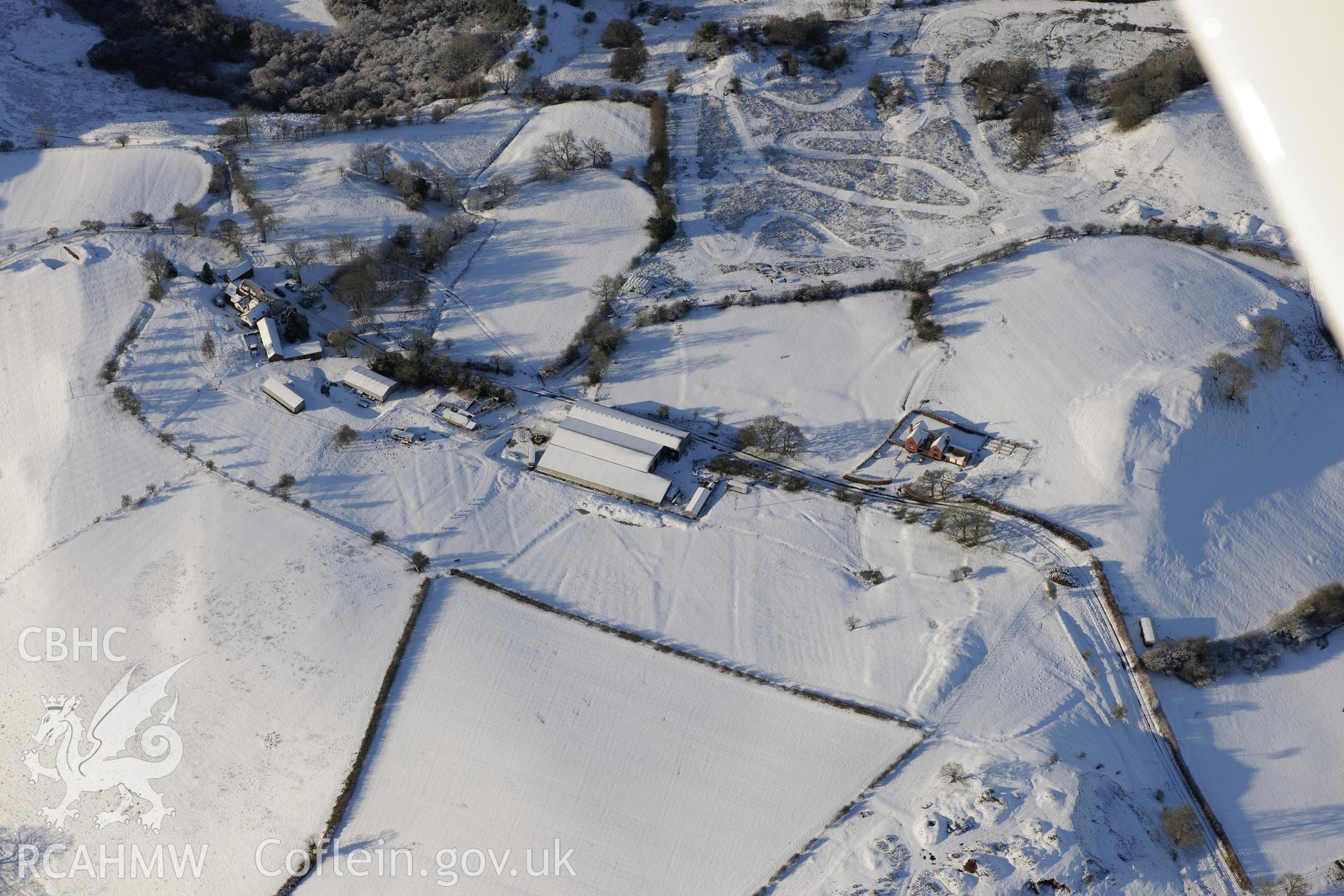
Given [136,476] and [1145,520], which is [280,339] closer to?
[136,476]

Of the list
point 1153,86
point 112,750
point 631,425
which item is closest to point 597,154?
point 631,425

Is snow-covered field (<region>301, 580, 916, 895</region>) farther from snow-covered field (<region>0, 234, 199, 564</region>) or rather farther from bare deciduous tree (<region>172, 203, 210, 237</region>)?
bare deciduous tree (<region>172, 203, 210, 237</region>)

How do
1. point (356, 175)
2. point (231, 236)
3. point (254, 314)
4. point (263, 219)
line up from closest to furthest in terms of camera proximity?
point (254, 314)
point (231, 236)
point (263, 219)
point (356, 175)

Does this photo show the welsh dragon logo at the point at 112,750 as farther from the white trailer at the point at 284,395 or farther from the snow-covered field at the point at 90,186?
the snow-covered field at the point at 90,186

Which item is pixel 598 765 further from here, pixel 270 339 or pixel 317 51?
pixel 317 51

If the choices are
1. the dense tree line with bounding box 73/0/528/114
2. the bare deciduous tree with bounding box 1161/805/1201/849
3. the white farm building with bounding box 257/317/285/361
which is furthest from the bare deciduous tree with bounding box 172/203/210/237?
the bare deciduous tree with bounding box 1161/805/1201/849

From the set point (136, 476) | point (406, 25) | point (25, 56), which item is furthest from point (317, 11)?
point (136, 476)
